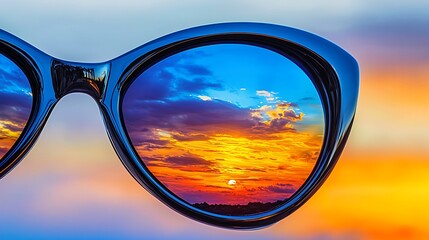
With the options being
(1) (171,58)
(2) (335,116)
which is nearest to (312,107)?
(2) (335,116)

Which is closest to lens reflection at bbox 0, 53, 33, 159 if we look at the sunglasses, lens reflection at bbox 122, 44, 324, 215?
the sunglasses

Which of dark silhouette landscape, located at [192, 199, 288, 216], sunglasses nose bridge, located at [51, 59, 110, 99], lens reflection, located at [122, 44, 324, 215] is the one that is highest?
sunglasses nose bridge, located at [51, 59, 110, 99]

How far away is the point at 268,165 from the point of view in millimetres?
749

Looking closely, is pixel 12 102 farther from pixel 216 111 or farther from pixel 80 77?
pixel 216 111

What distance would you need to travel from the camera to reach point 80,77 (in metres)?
0.79

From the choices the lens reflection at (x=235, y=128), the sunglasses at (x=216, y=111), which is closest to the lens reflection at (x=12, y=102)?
the sunglasses at (x=216, y=111)

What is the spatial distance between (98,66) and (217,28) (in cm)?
11

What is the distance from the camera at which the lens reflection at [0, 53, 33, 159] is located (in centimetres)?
78

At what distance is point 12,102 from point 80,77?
2.6 inches

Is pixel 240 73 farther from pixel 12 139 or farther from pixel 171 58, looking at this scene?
pixel 12 139

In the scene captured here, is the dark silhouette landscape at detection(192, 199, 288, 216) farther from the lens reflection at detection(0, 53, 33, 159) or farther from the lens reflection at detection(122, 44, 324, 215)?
the lens reflection at detection(0, 53, 33, 159)

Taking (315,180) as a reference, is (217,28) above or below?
above

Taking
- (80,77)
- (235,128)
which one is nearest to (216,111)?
(235,128)

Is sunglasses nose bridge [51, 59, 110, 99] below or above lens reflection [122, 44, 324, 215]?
above
